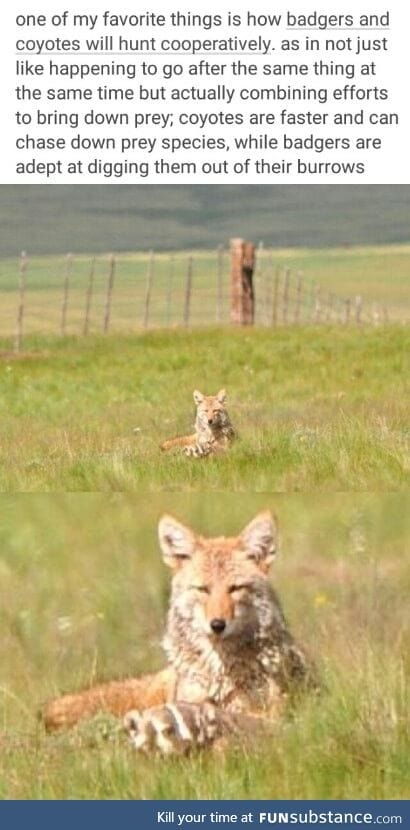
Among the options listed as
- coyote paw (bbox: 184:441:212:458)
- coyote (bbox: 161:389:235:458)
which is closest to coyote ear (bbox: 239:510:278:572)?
coyote paw (bbox: 184:441:212:458)

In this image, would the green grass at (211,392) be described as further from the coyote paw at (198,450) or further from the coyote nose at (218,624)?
the coyote nose at (218,624)

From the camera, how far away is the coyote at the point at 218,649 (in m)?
7.47

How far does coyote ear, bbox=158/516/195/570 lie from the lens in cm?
753

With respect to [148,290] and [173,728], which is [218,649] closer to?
[173,728]

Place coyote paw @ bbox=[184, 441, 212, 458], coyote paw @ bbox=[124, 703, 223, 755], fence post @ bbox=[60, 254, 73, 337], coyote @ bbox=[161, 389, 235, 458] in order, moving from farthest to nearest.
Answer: fence post @ bbox=[60, 254, 73, 337] < coyote @ bbox=[161, 389, 235, 458] < coyote paw @ bbox=[184, 441, 212, 458] < coyote paw @ bbox=[124, 703, 223, 755]

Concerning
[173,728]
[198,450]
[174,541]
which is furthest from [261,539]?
[198,450]

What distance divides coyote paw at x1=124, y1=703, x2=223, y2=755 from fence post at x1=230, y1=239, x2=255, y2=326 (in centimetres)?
1948

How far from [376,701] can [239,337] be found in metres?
18.9

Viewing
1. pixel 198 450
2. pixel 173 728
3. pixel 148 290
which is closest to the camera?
pixel 173 728

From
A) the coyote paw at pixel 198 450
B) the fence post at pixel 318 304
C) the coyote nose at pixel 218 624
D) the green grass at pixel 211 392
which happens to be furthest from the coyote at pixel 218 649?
the fence post at pixel 318 304

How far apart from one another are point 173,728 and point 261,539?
1053mm

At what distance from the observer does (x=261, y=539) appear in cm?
752

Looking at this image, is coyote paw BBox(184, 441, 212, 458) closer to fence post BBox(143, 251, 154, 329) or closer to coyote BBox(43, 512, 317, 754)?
coyote BBox(43, 512, 317, 754)
